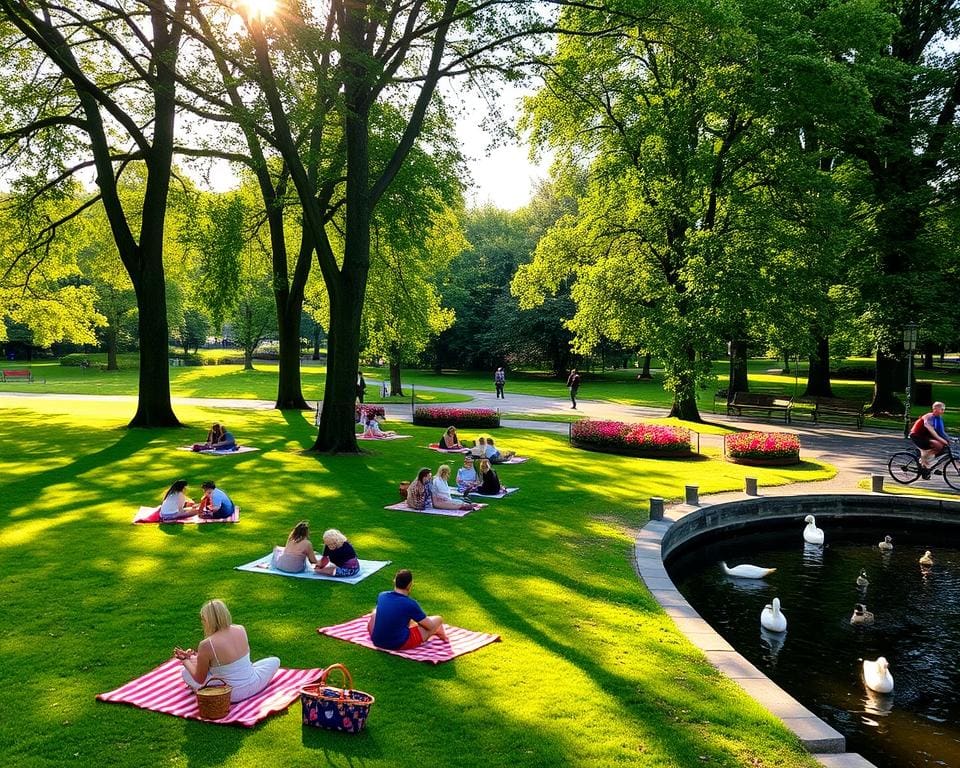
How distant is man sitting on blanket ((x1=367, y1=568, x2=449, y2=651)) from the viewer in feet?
26.1

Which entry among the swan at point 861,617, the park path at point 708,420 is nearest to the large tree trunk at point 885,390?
the park path at point 708,420

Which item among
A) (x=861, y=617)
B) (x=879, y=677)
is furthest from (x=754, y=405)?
(x=879, y=677)

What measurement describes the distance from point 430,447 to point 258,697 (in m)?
16.8

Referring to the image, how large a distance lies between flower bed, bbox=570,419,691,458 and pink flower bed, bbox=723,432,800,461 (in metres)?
1.63

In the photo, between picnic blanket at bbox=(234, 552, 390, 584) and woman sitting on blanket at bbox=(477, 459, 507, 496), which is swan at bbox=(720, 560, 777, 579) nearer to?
woman sitting on blanket at bbox=(477, 459, 507, 496)

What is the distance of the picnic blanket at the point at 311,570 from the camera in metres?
10.5

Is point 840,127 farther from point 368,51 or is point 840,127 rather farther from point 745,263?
point 368,51

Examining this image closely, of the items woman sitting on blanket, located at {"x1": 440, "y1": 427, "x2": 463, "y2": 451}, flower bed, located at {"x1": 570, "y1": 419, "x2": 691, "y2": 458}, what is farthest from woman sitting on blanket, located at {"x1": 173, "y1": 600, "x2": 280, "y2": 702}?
flower bed, located at {"x1": 570, "y1": 419, "x2": 691, "y2": 458}

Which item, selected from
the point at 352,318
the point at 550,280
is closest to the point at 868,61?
the point at 550,280

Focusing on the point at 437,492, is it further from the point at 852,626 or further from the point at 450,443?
the point at 852,626

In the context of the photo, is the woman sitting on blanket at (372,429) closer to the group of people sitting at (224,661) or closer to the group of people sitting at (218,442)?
the group of people sitting at (218,442)

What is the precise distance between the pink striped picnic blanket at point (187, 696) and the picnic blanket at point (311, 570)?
3.20 m

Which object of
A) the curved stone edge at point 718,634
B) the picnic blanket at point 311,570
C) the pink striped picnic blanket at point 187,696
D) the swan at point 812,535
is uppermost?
the pink striped picnic blanket at point 187,696

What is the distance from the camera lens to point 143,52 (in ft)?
83.8
